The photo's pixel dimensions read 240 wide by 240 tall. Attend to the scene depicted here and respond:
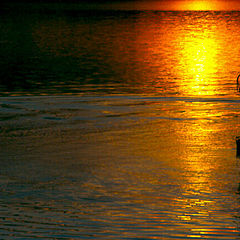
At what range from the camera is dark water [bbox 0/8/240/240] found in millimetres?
11953

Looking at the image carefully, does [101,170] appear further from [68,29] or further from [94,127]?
[68,29]

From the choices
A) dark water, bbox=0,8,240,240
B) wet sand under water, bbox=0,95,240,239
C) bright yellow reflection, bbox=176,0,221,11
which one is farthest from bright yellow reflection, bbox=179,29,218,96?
bright yellow reflection, bbox=176,0,221,11

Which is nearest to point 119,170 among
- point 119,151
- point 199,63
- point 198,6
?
point 119,151

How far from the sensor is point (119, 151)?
1716 cm

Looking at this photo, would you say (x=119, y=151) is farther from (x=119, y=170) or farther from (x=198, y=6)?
(x=198, y=6)

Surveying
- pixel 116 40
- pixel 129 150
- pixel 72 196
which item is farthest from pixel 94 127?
pixel 116 40

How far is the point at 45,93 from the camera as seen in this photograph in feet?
86.5

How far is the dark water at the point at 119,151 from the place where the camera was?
11953mm

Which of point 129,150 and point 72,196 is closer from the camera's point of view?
point 72,196

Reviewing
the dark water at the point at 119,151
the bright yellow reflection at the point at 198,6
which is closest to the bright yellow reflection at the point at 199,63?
the dark water at the point at 119,151

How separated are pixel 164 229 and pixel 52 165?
5.12 meters

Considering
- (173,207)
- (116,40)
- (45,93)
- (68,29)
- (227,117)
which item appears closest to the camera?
(173,207)

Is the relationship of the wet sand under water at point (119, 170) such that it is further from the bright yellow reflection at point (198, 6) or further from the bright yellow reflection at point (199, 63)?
the bright yellow reflection at point (198, 6)

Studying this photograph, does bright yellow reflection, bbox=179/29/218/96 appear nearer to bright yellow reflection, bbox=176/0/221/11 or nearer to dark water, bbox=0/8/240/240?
dark water, bbox=0/8/240/240
